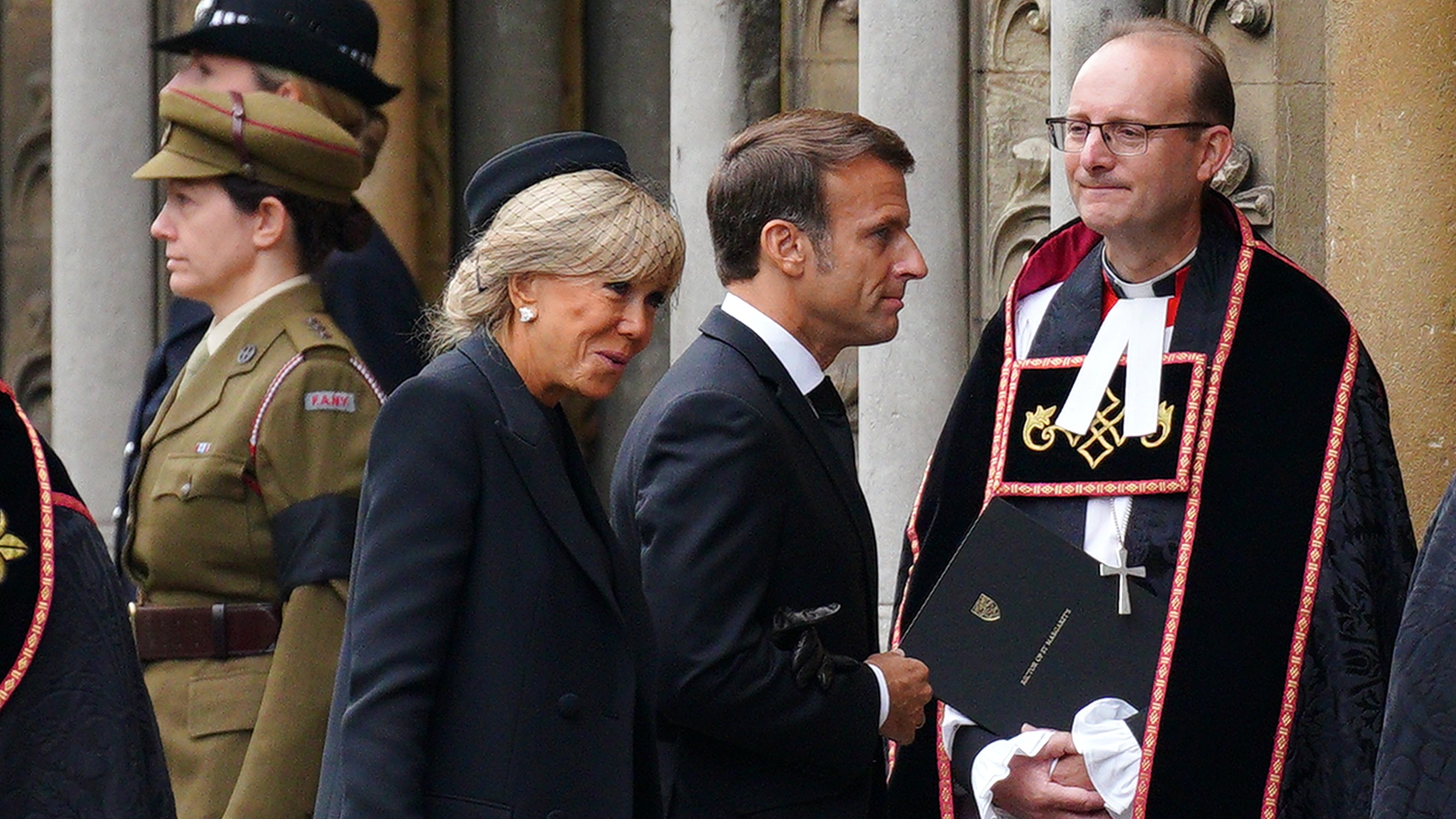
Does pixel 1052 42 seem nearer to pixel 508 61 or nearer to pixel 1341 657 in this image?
pixel 1341 657

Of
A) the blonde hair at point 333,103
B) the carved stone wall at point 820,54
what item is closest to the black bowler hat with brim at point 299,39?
the blonde hair at point 333,103

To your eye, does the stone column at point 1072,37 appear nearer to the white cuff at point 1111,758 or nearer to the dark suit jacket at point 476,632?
the white cuff at point 1111,758

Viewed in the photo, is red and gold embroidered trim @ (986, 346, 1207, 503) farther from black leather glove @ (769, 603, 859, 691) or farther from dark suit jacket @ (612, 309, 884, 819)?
black leather glove @ (769, 603, 859, 691)

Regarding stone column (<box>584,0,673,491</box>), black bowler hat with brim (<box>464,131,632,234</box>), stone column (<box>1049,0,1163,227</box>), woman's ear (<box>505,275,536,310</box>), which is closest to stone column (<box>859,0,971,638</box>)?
stone column (<box>1049,0,1163,227</box>)

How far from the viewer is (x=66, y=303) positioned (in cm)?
682

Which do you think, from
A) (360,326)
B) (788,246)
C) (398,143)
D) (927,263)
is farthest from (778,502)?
(398,143)

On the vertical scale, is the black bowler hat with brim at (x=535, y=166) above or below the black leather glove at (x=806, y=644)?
above

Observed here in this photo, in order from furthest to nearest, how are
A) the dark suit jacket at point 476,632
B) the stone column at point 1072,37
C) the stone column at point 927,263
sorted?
the stone column at point 927,263, the stone column at point 1072,37, the dark suit jacket at point 476,632

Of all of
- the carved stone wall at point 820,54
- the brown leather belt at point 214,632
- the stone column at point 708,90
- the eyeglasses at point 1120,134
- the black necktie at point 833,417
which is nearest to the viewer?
the black necktie at point 833,417

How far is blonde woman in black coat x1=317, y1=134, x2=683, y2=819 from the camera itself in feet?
8.59

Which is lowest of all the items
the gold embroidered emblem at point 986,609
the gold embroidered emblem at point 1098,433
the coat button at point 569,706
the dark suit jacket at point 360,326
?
the coat button at point 569,706

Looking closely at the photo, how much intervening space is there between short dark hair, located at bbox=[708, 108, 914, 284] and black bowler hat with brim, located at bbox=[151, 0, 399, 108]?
3.49 ft

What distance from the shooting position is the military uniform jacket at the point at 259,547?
357 centimetres

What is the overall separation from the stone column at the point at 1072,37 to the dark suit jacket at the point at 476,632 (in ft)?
6.65
